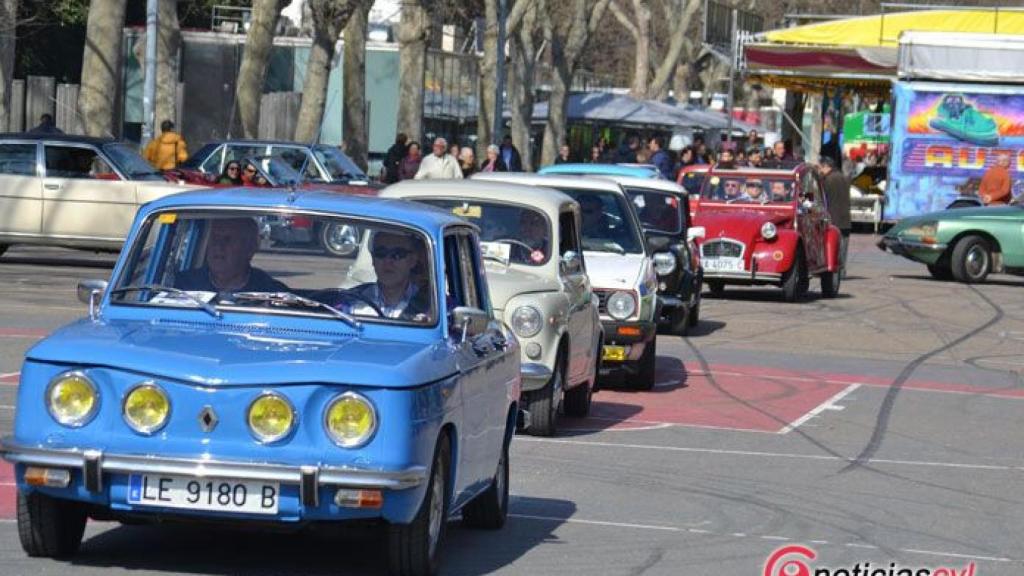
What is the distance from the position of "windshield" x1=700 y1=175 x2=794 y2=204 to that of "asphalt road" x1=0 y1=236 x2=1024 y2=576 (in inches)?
130

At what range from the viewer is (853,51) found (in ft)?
145

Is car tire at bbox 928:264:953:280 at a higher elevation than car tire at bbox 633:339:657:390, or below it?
below

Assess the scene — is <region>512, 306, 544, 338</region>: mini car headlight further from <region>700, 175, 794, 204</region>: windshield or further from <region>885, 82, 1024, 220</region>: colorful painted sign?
<region>885, 82, 1024, 220</region>: colorful painted sign

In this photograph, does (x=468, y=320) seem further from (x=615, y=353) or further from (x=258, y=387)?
(x=615, y=353)

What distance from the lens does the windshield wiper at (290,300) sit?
26.6ft

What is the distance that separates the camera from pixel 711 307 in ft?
83.0

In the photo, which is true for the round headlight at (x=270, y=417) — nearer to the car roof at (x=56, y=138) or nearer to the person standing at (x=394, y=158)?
the car roof at (x=56, y=138)

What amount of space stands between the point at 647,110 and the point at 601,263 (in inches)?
1456

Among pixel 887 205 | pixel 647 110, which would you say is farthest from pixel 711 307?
pixel 647 110

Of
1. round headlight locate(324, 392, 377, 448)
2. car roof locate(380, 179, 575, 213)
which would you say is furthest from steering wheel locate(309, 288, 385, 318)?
car roof locate(380, 179, 575, 213)

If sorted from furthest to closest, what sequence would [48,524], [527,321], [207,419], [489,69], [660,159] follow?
1. [489,69]
2. [660,159]
3. [527,321]
4. [48,524]
5. [207,419]

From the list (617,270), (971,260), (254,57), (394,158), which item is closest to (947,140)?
(971,260)

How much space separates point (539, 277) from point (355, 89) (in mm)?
29315

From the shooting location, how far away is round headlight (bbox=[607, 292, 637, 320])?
15.8m
